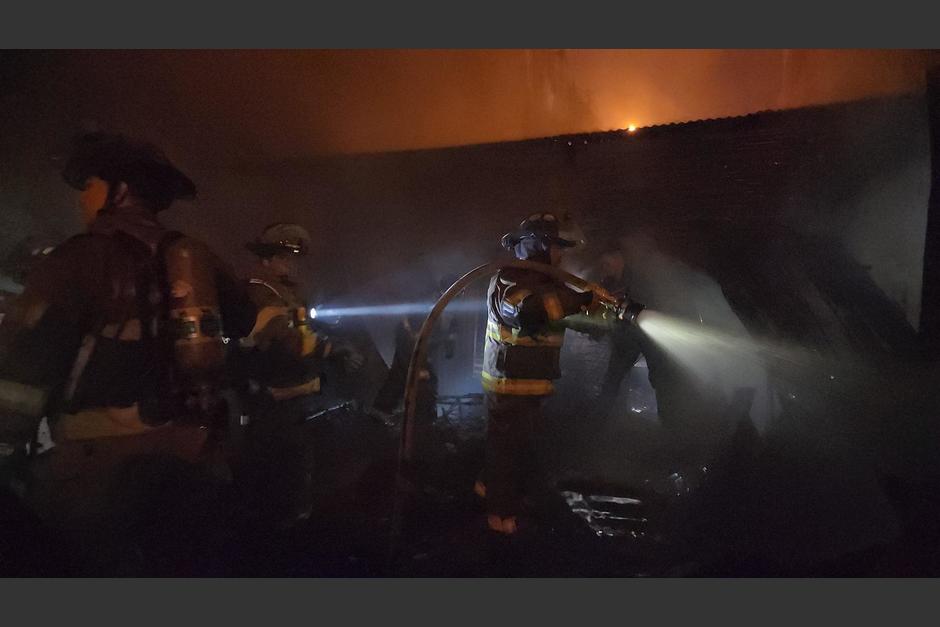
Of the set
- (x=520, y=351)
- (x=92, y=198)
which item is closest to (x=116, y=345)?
(x=92, y=198)

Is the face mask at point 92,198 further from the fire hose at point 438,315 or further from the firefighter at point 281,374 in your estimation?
the fire hose at point 438,315

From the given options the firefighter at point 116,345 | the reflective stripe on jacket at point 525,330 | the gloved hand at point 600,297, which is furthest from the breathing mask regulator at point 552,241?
the firefighter at point 116,345

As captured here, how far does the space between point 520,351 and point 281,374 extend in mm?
1232

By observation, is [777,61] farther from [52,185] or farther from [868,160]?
[52,185]

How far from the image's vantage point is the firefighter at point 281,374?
2600 mm

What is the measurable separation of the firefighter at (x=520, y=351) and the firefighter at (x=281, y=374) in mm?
757

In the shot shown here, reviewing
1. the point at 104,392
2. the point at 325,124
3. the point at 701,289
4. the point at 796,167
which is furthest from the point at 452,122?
the point at 104,392

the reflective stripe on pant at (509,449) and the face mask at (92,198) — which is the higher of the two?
the face mask at (92,198)

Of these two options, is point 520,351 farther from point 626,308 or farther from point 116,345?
point 116,345

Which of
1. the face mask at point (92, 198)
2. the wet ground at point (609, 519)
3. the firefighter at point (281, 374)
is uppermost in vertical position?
the face mask at point (92, 198)

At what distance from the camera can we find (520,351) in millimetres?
2652

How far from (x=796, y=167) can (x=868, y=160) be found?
1.22ft

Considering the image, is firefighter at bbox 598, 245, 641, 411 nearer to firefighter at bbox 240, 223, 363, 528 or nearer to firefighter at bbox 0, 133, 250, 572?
firefighter at bbox 240, 223, 363, 528

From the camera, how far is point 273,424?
2660 millimetres
